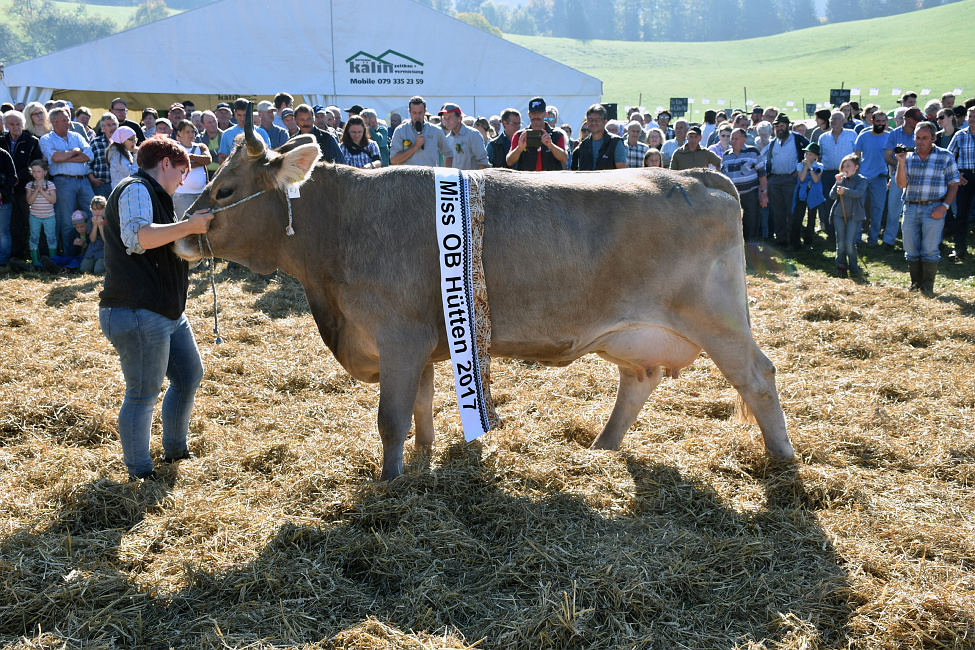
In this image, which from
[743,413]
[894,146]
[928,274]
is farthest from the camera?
[894,146]

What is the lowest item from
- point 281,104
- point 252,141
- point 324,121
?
point 252,141

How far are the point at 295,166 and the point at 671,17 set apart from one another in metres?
150

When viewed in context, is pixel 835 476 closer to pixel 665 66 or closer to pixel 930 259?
pixel 930 259

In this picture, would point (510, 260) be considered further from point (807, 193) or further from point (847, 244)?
point (807, 193)

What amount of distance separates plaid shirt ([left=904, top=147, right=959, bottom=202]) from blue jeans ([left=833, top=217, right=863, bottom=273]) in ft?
3.92

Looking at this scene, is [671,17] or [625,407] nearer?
[625,407]

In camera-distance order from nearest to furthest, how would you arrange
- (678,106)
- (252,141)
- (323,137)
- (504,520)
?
(504,520) < (252,141) < (323,137) < (678,106)

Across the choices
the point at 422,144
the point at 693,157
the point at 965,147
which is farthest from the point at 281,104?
the point at 965,147

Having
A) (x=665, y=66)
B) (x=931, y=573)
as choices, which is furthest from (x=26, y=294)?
(x=665, y=66)

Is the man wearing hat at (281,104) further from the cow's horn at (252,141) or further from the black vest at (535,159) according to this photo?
the cow's horn at (252,141)

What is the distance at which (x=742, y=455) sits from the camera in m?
4.95

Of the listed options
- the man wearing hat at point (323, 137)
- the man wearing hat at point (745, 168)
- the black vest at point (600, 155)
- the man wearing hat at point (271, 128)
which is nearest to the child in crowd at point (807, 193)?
the man wearing hat at point (745, 168)

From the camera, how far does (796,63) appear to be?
7375 centimetres

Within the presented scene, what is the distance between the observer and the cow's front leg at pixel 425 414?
200 inches
